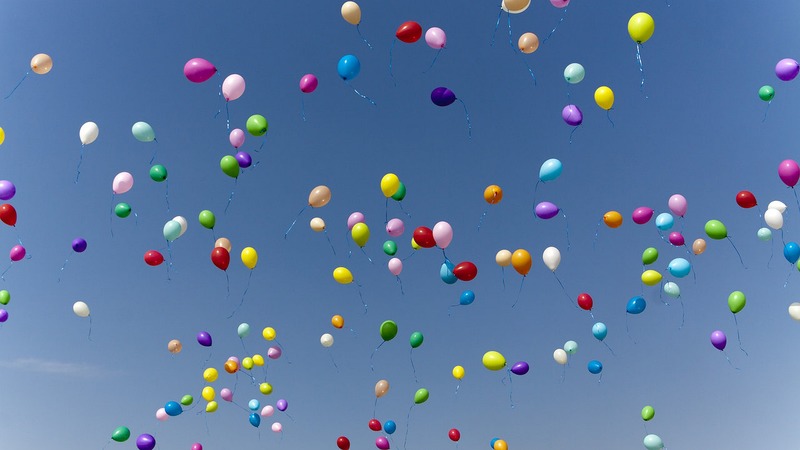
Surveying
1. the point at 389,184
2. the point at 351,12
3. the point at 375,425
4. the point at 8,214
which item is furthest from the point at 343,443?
the point at 351,12

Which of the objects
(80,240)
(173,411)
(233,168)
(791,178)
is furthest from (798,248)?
(80,240)

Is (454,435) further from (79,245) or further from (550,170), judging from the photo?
(79,245)

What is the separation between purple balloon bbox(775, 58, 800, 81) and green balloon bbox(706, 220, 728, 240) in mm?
2396

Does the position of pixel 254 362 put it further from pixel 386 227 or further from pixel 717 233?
pixel 717 233

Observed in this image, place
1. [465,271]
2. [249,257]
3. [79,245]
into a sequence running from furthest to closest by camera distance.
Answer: [79,245] → [249,257] → [465,271]

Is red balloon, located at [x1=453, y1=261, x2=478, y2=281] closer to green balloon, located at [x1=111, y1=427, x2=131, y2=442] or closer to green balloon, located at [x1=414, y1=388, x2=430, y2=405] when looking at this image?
green balloon, located at [x1=414, y1=388, x2=430, y2=405]

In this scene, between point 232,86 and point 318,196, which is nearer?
point 232,86

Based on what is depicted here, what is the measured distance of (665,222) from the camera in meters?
10.5

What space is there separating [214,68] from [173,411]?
6415 mm

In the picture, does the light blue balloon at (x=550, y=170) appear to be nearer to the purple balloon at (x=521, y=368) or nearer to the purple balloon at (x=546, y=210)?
the purple balloon at (x=546, y=210)

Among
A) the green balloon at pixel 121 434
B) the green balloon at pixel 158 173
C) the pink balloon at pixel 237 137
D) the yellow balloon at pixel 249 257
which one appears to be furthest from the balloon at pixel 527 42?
the green balloon at pixel 121 434

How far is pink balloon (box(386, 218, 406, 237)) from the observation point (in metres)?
10.6

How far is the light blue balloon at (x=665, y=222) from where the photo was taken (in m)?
10.5

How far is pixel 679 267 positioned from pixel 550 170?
2777 mm
